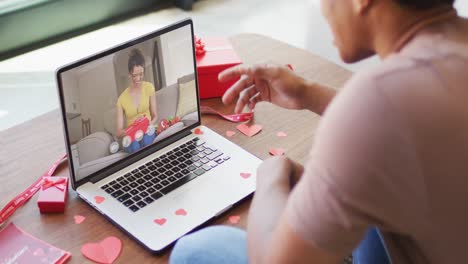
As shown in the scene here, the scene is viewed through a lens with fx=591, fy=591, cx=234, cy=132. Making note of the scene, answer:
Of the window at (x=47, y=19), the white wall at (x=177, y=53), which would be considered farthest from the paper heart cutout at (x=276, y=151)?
the window at (x=47, y=19)

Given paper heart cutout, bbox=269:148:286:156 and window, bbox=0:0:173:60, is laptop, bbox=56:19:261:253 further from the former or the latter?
window, bbox=0:0:173:60

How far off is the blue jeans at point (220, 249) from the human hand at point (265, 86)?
299 millimetres

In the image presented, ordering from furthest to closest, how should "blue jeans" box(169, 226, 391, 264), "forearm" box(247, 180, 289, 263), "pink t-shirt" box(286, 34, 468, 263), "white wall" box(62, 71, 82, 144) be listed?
"white wall" box(62, 71, 82, 144) → "blue jeans" box(169, 226, 391, 264) → "forearm" box(247, 180, 289, 263) → "pink t-shirt" box(286, 34, 468, 263)

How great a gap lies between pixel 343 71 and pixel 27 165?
2.65 ft

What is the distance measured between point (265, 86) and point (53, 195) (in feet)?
1.52

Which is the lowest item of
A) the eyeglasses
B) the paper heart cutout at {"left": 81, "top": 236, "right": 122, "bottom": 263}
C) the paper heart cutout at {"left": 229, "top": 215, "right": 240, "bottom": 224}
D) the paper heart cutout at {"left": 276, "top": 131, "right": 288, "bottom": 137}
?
the paper heart cutout at {"left": 229, "top": 215, "right": 240, "bottom": 224}

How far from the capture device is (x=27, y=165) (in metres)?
1.20

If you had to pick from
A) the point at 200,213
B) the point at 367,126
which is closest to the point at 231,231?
the point at 200,213

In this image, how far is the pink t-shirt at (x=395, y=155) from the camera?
0.65 m

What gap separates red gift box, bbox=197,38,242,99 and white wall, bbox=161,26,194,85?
156 mm

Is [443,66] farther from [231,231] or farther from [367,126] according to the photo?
[231,231]

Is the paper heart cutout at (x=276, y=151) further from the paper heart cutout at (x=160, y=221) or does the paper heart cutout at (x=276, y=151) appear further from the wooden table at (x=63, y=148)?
the paper heart cutout at (x=160, y=221)

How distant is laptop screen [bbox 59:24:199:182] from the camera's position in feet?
3.53

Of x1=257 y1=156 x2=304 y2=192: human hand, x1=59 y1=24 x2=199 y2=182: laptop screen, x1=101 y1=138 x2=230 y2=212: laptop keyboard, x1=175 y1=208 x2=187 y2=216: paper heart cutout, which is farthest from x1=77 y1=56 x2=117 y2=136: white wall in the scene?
x1=257 y1=156 x2=304 y2=192: human hand
